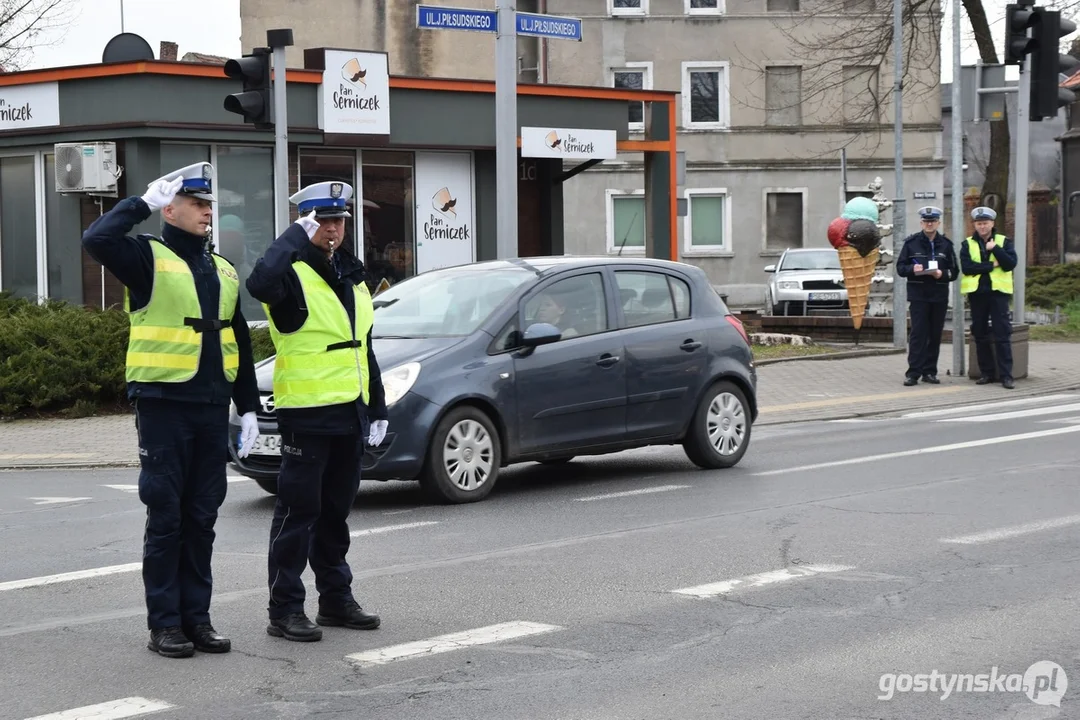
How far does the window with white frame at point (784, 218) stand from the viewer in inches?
1821

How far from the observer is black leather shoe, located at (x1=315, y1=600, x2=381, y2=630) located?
674 centimetres

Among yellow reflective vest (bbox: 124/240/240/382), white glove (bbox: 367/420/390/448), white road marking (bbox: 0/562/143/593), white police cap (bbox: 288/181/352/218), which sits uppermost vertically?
white police cap (bbox: 288/181/352/218)

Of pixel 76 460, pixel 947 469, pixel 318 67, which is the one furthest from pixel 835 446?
pixel 318 67

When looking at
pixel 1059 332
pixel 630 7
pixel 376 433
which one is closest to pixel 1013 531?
pixel 376 433

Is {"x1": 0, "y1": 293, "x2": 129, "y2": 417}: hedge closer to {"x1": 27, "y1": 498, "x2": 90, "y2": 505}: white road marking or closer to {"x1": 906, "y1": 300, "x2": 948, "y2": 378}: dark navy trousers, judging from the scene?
{"x1": 27, "y1": 498, "x2": 90, "y2": 505}: white road marking

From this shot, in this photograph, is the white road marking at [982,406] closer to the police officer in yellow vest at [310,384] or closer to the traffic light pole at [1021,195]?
the traffic light pole at [1021,195]

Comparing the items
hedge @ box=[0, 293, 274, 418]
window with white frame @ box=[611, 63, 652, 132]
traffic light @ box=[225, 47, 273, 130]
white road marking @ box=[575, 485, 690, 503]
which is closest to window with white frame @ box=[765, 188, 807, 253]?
window with white frame @ box=[611, 63, 652, 132]

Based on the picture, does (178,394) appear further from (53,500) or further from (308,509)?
(53,500)

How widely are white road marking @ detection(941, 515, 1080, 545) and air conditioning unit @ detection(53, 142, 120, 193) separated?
14.5m

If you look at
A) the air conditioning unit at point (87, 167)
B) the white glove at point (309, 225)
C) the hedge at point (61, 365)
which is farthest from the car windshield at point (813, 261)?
the white glove at point (309, 225)

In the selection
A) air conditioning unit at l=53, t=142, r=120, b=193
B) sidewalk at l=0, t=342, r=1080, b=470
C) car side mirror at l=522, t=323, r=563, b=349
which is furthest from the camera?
air conditioning unit at l=53, t=142, r=120, b=193

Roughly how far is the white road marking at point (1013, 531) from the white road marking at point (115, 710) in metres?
4.67

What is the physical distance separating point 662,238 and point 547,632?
2050 cm

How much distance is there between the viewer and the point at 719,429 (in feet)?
39.5
